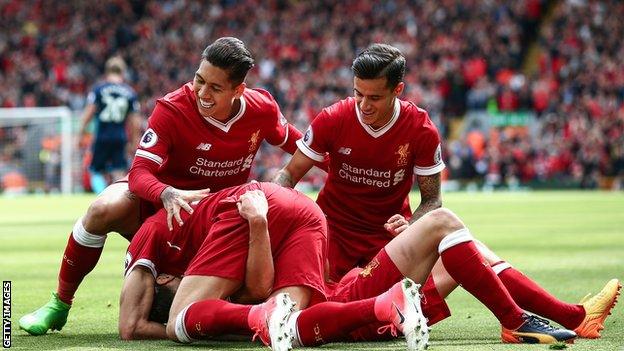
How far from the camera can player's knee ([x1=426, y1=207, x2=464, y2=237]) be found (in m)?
5.57

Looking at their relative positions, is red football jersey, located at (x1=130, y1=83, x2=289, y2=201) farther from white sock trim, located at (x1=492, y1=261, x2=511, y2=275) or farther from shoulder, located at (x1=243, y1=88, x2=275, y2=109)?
white sock trim, located at (x1=492, y1=261, x2=511, y2=275)

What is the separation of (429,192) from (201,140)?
4.78 ft

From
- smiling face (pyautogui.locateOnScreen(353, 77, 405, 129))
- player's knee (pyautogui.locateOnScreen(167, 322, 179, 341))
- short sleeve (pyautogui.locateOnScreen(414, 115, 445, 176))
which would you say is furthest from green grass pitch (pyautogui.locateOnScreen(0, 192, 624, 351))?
smiling face (pyautogui.locateOnScreen(353, 77, 405, 129))

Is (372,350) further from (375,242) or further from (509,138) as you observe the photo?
(509,138)

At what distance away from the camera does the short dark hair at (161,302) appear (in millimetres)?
6094

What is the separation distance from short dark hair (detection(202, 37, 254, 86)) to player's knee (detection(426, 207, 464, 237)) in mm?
1543

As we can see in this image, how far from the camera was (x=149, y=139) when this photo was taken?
6551 millimetres

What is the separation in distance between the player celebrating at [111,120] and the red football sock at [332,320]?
35.6 feet

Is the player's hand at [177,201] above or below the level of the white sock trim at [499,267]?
above

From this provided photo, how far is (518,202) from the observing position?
2191 centimetres

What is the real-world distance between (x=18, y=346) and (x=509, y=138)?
23766 mm

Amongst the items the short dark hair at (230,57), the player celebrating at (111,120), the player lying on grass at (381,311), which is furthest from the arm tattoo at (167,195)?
the player celebrating at (111,120)

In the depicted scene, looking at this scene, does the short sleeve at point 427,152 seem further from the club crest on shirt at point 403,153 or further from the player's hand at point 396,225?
the player's hand at point 396,225

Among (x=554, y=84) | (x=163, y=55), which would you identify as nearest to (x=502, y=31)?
(x=554, y=84)
